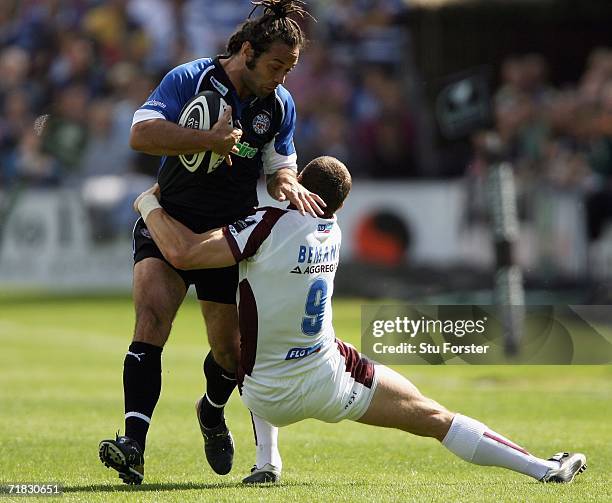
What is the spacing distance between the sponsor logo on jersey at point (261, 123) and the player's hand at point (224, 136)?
438 mm

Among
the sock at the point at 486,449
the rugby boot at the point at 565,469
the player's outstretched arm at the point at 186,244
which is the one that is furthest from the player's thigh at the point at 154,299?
the rugby boot at the point at 565,469

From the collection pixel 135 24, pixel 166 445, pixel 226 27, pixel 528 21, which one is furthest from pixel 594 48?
pixel 166 445

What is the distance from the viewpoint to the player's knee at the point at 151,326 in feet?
22.2

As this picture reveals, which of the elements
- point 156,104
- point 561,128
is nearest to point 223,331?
point 156,104

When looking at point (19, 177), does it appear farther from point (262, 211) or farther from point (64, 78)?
point (262, 211)

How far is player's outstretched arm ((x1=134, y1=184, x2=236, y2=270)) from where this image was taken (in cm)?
637

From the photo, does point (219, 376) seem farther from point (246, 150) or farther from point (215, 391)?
point (246, 150)

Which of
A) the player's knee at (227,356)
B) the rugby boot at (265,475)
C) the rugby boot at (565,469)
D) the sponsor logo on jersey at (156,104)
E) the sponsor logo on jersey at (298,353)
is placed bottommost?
the rugby boot at (265,475)

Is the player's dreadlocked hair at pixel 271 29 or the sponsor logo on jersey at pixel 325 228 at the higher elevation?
the player's dreadlocked hair at pixel 271 29

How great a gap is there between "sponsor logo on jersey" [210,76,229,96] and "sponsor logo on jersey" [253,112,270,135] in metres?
0.24

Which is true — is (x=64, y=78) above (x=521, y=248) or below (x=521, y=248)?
above

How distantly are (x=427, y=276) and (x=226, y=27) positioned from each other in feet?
21.4

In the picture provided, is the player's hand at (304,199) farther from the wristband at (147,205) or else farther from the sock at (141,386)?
the sock at (141,386)

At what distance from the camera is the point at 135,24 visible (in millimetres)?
24812
